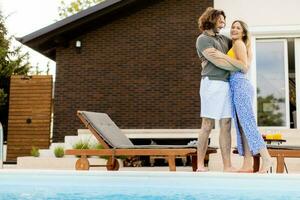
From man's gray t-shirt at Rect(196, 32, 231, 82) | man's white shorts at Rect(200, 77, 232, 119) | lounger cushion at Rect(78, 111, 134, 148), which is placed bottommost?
lounger cushion at Rect(78, 111, 134, 148)

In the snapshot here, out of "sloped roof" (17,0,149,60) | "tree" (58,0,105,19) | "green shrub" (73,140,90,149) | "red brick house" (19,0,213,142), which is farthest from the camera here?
"tree" (58,0,105,19)

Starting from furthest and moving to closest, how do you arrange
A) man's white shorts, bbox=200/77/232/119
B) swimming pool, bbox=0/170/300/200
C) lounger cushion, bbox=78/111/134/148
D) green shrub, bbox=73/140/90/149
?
1. green shrub, bbox=73/140/90/149
2. lounger cushion, bbox=78/111/134/148
3. man's white shorts, bbox=200/77/232/119
4. swimming pool, bbox=0/170/300/200

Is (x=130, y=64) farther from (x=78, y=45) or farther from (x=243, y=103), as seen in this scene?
(x=243, y=103)

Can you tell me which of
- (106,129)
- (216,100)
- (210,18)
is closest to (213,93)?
(216,100)

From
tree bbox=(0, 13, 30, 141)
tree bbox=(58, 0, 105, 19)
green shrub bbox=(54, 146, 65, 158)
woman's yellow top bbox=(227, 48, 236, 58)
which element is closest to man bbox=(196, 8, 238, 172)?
woman's yellow top bbox=(227, 48, 236, 58)

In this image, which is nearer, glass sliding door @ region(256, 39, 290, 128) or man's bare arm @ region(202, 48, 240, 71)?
man's bare arm @ region(202, 48, 240, 71)

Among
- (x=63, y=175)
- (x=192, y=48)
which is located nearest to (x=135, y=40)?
(x=192, y=48)

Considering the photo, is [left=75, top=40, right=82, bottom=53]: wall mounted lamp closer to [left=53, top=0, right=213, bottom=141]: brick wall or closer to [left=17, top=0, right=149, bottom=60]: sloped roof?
[left=53, top=0, right=213, bottom=141]: brick wall

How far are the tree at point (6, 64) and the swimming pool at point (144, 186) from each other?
33.5ft

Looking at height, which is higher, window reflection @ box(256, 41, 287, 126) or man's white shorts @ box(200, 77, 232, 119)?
window reflection @ box(256, 41, 287, 126)

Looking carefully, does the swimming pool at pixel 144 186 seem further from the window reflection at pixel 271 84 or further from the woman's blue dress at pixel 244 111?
the window reflection at pixel 271 84

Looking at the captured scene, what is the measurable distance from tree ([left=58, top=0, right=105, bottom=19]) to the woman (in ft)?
72.8

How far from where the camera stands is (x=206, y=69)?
5.47 m

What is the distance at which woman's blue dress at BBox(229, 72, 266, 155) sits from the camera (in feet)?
17.2
